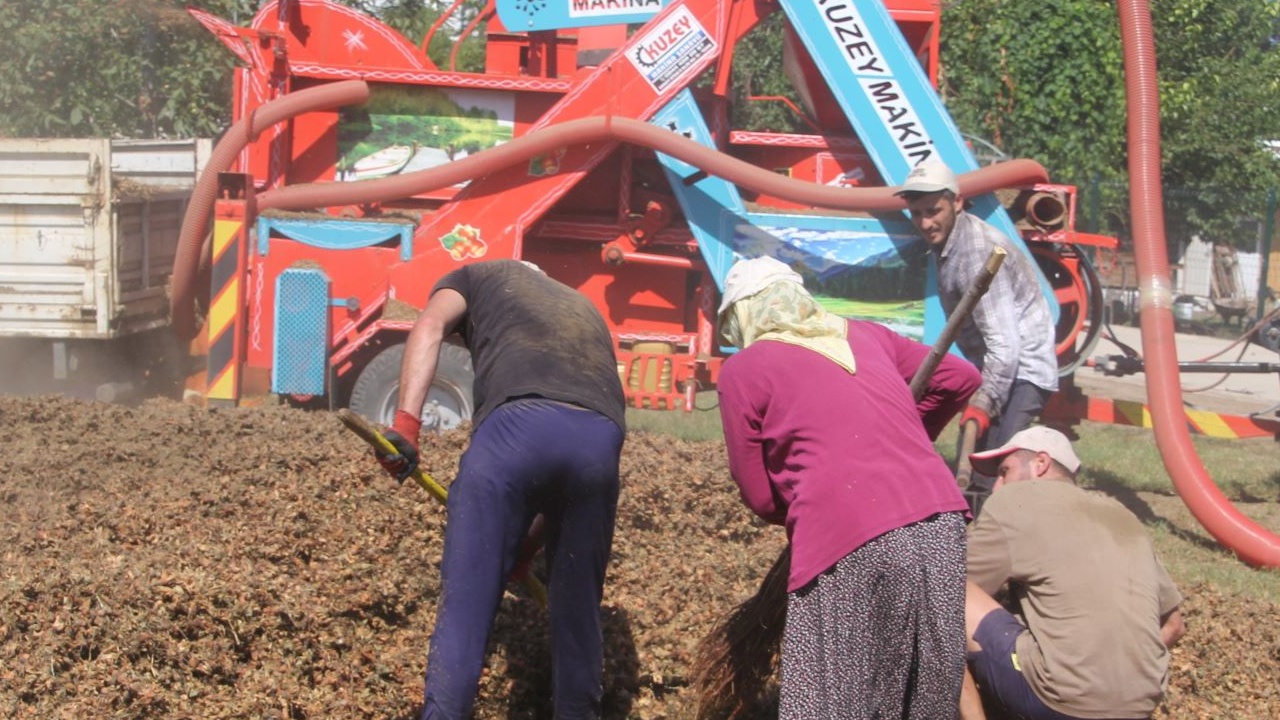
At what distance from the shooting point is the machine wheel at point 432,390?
7875mm

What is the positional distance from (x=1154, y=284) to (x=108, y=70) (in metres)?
8.88

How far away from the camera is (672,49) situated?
7.84m

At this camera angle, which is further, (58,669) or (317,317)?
(317,317)

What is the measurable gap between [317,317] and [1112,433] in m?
6.14

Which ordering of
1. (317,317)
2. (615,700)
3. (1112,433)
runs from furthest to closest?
(1112,433)
(317,317)
(615,700)

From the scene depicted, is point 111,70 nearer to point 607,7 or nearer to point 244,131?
point 244,131

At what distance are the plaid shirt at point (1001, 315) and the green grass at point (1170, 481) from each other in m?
1.11

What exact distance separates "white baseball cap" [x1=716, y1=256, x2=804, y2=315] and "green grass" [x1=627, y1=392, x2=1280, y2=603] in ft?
10.3

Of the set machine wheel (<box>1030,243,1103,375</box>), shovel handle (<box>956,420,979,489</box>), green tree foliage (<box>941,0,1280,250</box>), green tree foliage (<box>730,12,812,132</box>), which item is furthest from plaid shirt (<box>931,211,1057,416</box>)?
green tree foliage (<box>730,12,812,132</box>)

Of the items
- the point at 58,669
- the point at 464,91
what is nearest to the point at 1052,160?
the point at 464,91

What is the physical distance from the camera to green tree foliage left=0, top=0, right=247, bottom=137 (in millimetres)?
11703

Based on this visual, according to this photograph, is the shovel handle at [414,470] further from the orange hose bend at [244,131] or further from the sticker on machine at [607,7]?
the sticker on machine at [607,7]

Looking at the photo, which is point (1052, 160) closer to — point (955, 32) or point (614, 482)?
point (955, 32)

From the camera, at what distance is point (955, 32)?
13875 mm
